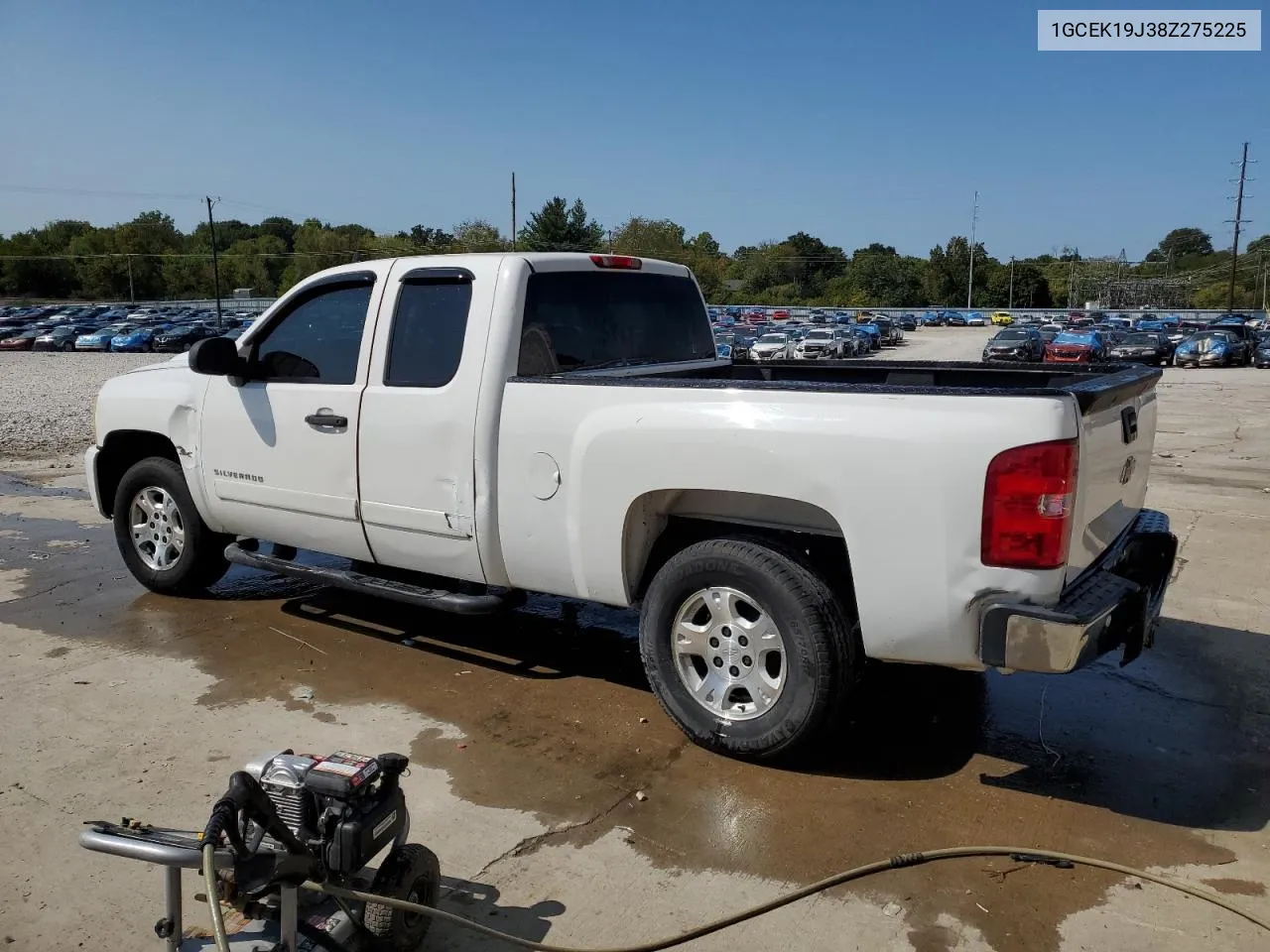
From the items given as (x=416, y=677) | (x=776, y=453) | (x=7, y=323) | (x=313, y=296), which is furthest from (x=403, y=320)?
(x=7, y=323)

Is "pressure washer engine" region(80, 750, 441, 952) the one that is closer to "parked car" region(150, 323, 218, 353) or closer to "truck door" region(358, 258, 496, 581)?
"truck door" region(358, 258, 496, 581)

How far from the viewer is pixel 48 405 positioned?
63.8ft

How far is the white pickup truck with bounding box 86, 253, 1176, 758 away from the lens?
Answer: 134 inches

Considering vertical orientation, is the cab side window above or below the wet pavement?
above

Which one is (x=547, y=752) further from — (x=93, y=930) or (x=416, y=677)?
(x=93, y=930)

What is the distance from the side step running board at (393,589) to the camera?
4.69 m

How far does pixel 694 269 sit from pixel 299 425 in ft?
312

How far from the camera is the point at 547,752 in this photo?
4.25 meters

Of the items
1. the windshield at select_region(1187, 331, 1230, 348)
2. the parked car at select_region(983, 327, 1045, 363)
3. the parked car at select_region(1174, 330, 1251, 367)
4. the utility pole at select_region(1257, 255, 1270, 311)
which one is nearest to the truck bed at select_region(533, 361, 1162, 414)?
the parked car at select_region(983, 327, 1045, 363)

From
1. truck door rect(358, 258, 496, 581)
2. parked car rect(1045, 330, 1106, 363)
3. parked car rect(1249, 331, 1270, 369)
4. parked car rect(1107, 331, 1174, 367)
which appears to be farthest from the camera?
parked car rect(1107, 331, 1174, 367)

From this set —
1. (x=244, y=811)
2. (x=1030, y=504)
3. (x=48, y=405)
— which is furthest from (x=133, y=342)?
(x=1030, y=504)

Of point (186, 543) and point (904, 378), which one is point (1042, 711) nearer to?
point (904, 378)

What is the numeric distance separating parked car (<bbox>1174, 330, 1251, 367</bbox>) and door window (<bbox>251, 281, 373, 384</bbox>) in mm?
39651

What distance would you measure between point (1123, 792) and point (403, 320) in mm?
3769
